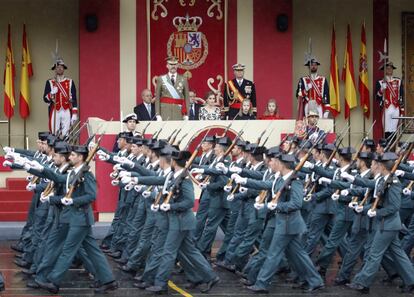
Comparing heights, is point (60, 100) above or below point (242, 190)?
above

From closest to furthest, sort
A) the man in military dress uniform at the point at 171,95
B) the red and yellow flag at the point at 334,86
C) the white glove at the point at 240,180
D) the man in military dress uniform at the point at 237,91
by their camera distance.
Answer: the white glove at the point at 240,180 → the man in military dress uniform at the point at 171,95 → the man in military dress uniform at the point at 237,91 → the red and yellow flag at the point at 334,86

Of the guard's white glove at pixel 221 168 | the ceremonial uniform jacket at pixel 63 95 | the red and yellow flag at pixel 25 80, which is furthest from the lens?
the red and yellow flag at pixel 25 80

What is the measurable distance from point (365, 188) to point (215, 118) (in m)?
7.10

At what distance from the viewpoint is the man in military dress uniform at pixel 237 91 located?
1150 inches

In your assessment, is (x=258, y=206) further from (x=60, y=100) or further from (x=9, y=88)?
(x=9, y=88)

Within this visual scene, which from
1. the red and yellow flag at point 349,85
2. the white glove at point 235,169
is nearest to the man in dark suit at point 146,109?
the red and yellow flag at point 349,85

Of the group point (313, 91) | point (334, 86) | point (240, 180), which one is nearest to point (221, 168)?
point (240, 180)

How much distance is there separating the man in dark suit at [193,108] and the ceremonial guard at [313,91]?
2031 mm

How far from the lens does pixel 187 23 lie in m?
31.4

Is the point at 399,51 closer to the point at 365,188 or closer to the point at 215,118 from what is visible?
the point at 215,118

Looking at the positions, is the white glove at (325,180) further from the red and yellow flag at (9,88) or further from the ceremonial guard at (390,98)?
the red and yellow flag at (9,88)

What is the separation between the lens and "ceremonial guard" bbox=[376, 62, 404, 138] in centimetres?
3092

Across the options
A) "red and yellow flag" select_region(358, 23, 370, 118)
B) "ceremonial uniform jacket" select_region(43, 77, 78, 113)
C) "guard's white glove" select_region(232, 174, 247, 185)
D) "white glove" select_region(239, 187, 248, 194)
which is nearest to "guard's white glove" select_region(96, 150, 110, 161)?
"white glove" select_region(239, 187, 248, 194)

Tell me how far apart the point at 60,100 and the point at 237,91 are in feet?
12.1
